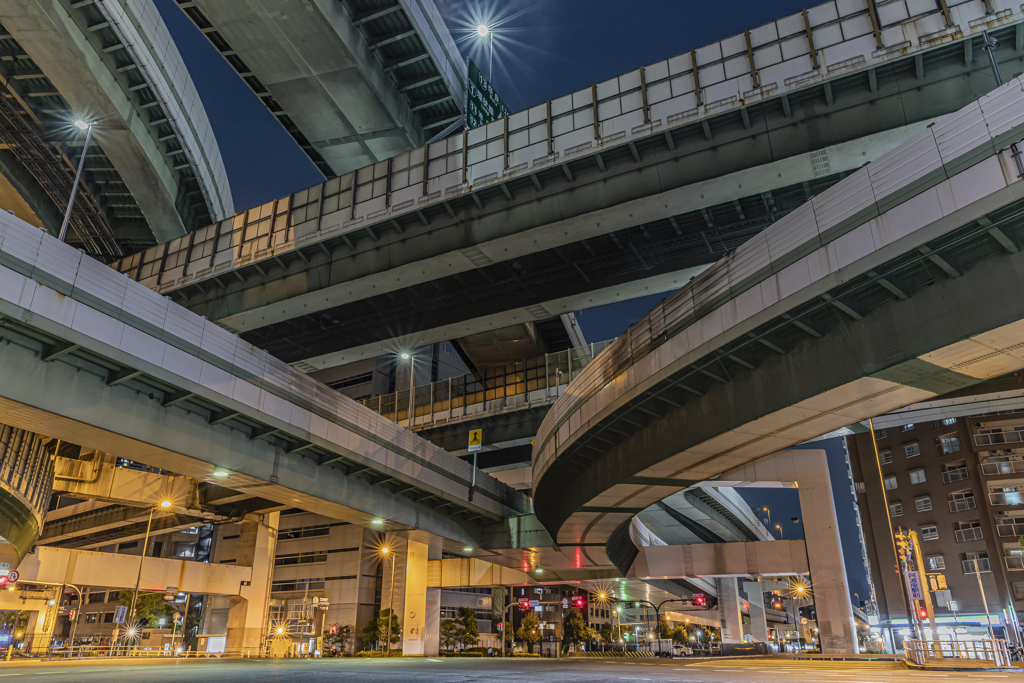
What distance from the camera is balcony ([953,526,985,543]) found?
59.0m

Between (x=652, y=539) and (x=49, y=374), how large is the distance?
4723 centimetres

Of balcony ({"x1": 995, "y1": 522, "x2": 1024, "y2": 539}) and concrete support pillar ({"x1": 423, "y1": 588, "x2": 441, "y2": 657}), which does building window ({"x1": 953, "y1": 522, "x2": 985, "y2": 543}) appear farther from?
concrete support pillar ({"x1": 423, "y1": 588, "x2": 441, "y2": 657})

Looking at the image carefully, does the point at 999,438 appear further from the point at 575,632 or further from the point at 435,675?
the point at 435,675

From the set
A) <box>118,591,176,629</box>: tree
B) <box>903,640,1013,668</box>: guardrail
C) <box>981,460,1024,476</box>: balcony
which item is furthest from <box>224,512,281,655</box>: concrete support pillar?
<box>981,460,1024,476</box>: balcony

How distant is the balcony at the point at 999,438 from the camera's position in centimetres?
5991

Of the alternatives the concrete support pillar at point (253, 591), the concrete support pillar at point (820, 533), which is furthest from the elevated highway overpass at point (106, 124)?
the concrete support pillar at point (820, 533)

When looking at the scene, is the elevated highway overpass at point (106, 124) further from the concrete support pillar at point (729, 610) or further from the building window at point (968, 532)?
the concrete support pillar at point (729, 610)

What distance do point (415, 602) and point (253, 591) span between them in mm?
13404

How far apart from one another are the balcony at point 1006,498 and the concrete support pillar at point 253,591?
205ft

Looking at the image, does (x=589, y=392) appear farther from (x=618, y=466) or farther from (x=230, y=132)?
(x=230, y=132)

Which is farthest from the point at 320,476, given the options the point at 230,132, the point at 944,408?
the point at 230,132

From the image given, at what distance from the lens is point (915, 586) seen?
2933 cm

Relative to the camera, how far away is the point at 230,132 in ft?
499

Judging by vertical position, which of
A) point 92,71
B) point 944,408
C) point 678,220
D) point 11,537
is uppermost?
point 92,71
